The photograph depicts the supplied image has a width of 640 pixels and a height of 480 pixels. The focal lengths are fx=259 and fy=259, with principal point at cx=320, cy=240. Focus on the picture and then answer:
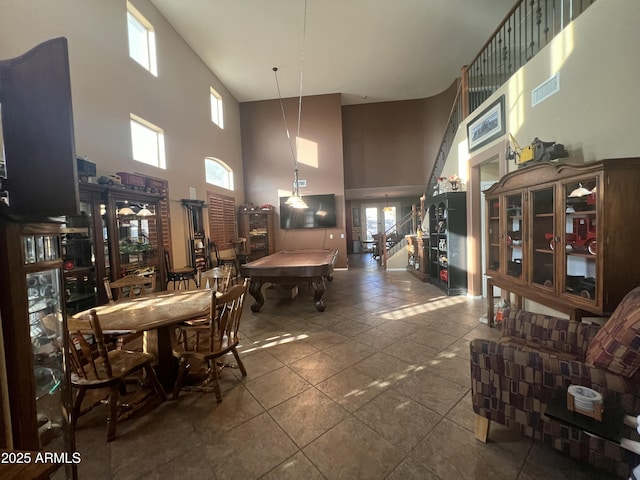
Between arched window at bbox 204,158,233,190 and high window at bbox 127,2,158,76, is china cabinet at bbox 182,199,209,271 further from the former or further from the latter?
high window at bbox 127,2,158,76

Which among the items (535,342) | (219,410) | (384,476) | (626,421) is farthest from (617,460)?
(219,410)

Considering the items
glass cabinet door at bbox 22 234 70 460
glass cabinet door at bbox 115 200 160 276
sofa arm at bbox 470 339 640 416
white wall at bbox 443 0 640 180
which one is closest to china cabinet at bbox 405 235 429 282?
white wall at bbox 443 0 640 180

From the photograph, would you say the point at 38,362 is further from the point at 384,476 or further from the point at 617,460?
the point at 617,460

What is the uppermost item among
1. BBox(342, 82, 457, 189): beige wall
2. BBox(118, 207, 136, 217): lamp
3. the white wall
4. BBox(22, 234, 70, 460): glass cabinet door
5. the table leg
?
BBox(342, 82, 457, 189): beige wall

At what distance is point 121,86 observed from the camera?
13.3ft

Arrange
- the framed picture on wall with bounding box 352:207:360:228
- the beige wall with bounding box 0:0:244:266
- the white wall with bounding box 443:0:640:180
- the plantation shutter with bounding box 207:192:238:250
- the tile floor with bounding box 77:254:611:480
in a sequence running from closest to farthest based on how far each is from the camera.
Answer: the tile floor with bounding box 77:254:611:480
the white wall with bounding box 443:0:640:180
the beige wall with bounding box 0:0:244:266
the plantation shutter with bounding box 207:192:238:250
the framed picture on wall with bounding box 352:207:360:228

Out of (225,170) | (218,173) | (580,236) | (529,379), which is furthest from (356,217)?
(529,379)

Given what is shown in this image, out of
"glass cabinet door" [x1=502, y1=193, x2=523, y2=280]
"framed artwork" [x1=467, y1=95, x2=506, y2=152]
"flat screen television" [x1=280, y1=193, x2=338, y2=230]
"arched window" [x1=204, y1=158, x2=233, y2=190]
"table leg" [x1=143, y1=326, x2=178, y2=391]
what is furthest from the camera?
"flat screen television" [x1=280, y1=193, x2=338, y2=230]

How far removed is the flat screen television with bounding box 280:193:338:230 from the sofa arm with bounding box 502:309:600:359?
6.15m

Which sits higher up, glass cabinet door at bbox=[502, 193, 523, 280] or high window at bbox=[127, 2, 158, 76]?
high window at bbox=[127, 2, 158, 76]

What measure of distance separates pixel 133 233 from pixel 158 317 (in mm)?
2683

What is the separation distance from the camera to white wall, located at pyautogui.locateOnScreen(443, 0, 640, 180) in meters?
2.06

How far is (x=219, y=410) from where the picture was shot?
205 centimetres

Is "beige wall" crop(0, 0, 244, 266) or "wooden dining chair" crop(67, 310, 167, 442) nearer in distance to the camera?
"wooden dining chair" crop(67, 310, 167, 442)
